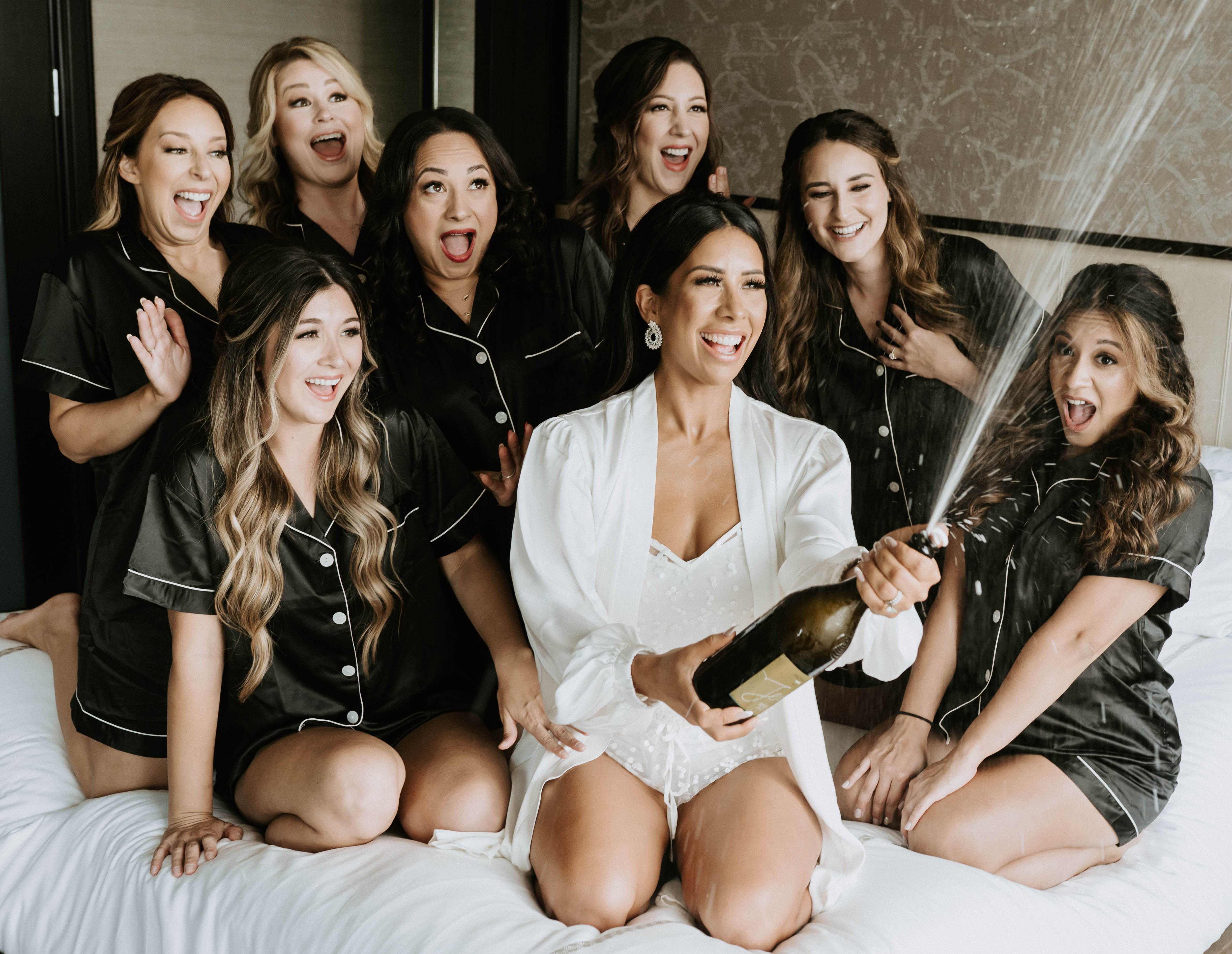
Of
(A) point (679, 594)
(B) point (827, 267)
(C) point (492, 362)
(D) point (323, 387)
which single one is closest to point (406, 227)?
(C) point (492, 362)

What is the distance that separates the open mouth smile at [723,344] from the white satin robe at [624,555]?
0.34 feet

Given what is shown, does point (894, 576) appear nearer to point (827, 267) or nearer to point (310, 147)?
point (827, 267)

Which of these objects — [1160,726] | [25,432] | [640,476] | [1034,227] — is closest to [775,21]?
[1034,227]

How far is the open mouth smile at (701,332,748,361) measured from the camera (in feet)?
5.26

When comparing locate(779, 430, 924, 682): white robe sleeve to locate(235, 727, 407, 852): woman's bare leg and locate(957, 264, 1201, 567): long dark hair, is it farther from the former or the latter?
locate(235, 727, 407, 852): woman's bare leg

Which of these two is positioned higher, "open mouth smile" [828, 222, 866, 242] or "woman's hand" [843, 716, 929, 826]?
"open mouth smile" [828, 222, 866, 242]

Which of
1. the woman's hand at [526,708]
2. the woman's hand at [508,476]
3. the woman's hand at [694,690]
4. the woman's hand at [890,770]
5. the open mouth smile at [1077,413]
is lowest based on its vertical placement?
the woman's hand at [890,770]

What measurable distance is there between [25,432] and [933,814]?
241cm

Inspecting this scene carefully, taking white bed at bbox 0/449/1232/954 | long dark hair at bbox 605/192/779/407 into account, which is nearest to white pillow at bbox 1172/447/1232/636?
white bed at bbox 0/449/1232/954

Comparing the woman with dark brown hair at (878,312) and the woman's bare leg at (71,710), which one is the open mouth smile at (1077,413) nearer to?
the woman with dark brown hair at (878,312)

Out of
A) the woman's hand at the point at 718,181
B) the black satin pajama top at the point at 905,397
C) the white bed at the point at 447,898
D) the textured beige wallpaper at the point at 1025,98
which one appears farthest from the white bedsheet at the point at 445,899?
the woman's hand at the point at 718,181

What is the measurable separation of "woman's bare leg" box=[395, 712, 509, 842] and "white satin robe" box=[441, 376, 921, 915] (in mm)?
36

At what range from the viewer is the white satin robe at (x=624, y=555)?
1482mm

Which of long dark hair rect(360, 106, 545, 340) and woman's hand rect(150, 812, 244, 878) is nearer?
woman's hand rect(150, 812, 244, 878)
